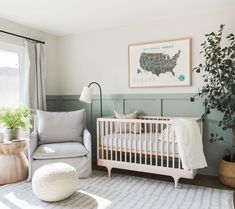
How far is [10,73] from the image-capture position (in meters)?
3.47

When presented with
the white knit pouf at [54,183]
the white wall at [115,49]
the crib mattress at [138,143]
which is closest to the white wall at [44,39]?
the white wall at [115,49]

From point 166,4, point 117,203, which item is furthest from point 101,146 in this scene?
point 166,4

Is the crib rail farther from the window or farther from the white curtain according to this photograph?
the window

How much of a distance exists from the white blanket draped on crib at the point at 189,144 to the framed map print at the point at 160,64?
0.83 meters

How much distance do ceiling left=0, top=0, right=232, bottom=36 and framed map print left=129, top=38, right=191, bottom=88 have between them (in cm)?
40

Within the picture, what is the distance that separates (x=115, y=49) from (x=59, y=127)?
1.53m

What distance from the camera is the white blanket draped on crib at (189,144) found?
2.58 m

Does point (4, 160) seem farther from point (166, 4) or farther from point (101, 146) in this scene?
point (166, 4)

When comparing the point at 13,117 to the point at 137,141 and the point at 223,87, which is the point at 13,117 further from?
the point at 223,87

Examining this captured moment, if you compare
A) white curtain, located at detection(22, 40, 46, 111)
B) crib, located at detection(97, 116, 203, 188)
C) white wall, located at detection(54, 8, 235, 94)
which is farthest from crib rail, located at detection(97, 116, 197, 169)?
white curtain, located at detection(22, 40, 46, 111)

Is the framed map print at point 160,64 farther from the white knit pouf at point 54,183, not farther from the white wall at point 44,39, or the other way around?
the white knit pouf at point 54,183

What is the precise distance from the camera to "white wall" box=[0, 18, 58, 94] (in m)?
3.36

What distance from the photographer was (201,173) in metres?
3.26

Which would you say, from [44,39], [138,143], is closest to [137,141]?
[138,143]
